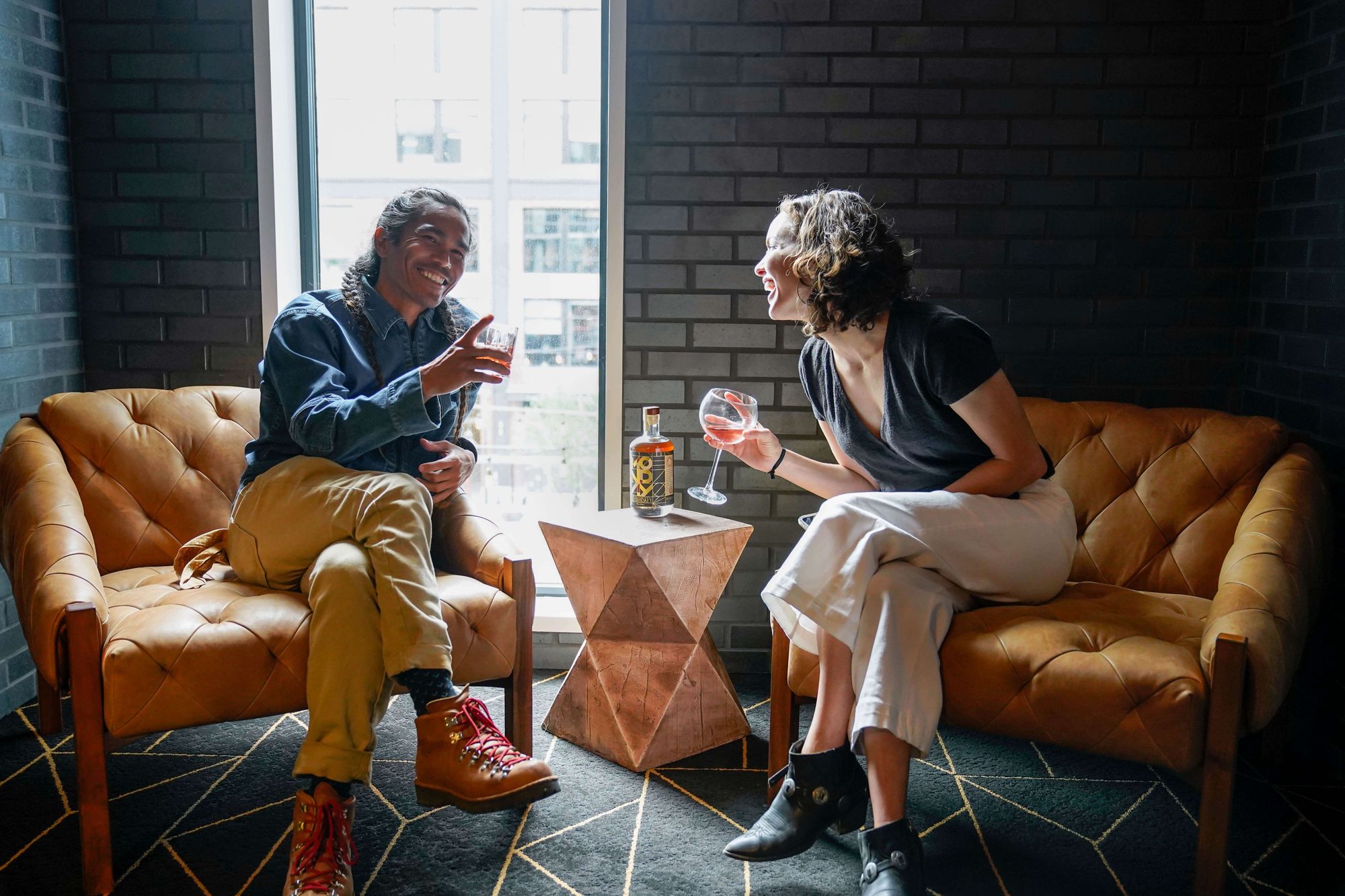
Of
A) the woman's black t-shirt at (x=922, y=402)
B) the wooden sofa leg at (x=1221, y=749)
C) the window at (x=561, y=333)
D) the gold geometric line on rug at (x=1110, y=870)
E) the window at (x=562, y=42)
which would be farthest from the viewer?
the window at (x=561, y=333)

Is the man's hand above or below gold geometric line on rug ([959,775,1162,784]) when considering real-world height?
above

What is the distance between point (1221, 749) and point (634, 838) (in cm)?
112

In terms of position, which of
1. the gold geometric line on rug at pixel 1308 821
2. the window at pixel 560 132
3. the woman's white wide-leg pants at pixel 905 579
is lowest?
the gold geometric line on rug at pixel 1308 821

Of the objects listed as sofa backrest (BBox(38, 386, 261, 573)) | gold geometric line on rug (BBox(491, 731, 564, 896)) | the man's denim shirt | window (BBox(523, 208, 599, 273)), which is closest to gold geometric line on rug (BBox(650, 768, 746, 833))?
gold geometric line on rug (BBox(491, 731, 564, 896))

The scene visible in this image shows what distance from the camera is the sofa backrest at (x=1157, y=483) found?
94.3 inches

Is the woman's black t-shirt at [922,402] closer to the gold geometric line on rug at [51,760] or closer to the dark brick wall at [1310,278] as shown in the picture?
the dark brick wall at [1310,278]

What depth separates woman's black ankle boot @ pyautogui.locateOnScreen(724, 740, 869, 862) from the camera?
1979mm

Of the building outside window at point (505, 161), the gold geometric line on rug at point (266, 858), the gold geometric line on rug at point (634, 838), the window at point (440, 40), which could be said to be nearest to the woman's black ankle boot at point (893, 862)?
the gold geometric line on rug at point (634, 838)

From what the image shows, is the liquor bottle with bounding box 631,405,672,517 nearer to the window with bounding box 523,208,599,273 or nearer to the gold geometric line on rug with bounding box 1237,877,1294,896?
the window with bounding box 523,208,599,273

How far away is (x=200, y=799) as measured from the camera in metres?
2.26

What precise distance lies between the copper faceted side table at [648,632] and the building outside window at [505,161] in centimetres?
77

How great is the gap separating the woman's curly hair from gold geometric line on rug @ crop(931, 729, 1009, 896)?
0.87 m

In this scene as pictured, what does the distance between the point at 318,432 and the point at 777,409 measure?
53.5 inches

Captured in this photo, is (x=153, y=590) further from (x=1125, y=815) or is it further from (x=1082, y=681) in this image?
(x=1125, y=815)
